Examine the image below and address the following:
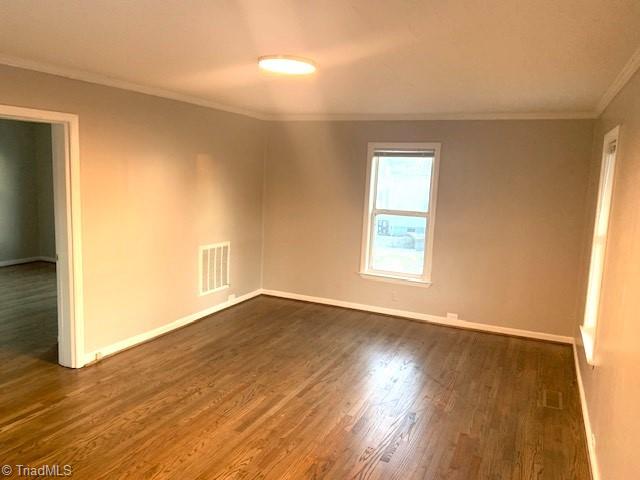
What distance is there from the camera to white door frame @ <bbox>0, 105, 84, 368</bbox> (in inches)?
133

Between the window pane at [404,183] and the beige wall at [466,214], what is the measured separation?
196 millimetres

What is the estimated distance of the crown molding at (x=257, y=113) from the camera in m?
3.13

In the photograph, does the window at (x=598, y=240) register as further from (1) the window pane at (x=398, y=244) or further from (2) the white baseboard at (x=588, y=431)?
(1) the window pane at (x=398, y=244)

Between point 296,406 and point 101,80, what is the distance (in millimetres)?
2918

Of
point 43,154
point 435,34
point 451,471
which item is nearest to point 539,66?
point 435,34

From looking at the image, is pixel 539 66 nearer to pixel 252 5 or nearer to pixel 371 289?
pixel 252 5

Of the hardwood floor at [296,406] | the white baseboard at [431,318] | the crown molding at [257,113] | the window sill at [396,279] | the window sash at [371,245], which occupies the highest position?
the crown molding at [257,113]

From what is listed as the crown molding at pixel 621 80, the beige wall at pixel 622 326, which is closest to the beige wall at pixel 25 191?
the crown molding at pixel 621 80

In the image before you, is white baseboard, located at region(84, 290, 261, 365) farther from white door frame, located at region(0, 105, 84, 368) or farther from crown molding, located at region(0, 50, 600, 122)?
crown molding, located at region(0, 50, 600, 122)

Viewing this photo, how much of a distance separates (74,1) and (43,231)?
→ 6773 millimetres

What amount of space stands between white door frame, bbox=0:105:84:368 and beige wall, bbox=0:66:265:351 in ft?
0.23

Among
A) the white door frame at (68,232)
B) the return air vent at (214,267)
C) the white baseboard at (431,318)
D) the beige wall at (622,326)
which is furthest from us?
the return air vent at (214,267)

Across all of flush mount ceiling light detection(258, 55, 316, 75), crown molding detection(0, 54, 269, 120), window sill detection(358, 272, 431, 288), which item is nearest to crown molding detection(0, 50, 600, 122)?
crown molding detection(0, 54, 269, 120)

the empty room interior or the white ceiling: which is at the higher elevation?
the white ceiling
